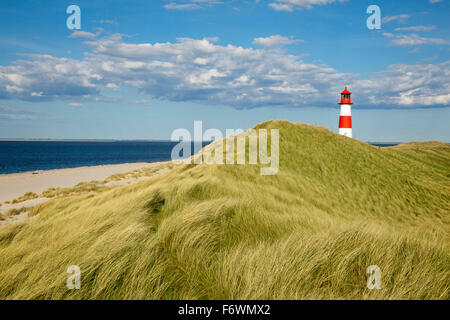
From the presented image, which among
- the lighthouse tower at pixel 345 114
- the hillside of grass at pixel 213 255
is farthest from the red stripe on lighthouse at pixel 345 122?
the hillside of grass at pixel 213 255

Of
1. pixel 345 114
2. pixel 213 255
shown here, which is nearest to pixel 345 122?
pixel 345 114

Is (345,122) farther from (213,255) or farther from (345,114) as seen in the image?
(213,255)

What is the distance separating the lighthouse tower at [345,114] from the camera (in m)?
27.7

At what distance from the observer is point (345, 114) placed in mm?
27906

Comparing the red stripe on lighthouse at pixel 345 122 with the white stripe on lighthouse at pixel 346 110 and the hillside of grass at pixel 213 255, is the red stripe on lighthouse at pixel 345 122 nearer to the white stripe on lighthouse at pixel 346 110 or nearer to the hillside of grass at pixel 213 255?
the white stripe on lighthouse at pixel 346 110

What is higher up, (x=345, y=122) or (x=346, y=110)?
(x=346, y=110)

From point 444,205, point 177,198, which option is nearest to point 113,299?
point 177,198

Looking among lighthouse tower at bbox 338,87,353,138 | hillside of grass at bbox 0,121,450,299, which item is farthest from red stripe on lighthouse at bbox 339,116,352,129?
hillside of grass at bbox 0,121,450,299

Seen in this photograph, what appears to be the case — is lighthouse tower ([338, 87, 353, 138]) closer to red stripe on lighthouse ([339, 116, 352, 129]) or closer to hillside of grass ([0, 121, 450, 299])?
red stripe on lighthouse ([339, 116, 352, 129])

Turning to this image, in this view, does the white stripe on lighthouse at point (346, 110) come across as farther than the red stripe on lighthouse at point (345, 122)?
Yes

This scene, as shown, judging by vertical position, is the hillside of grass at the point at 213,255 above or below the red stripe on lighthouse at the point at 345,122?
below

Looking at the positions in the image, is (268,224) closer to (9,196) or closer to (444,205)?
(444,205)

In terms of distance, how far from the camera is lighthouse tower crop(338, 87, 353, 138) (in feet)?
90.8
